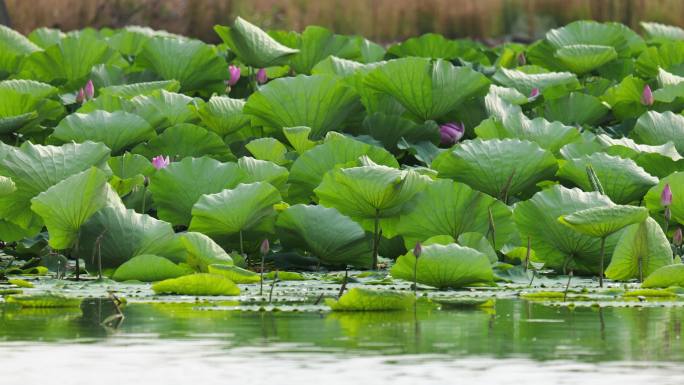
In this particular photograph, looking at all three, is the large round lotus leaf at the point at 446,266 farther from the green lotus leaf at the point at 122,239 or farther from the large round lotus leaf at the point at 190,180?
the large round lotus leaf at the point at 190,180

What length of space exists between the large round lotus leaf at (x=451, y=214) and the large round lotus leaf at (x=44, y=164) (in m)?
0.78

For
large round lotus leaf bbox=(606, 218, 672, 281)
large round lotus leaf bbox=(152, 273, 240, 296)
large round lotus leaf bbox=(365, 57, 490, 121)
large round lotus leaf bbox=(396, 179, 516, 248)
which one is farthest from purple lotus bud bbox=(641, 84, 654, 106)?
large round lotus leaf bbox=(152, 273, 240, 296)

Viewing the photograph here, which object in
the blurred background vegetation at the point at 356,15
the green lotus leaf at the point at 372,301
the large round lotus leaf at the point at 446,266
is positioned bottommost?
the green lotus leaf at the point at 372,301

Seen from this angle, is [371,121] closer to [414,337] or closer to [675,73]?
[675,73]

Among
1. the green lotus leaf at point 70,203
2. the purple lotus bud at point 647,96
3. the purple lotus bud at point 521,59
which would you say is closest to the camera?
the green lotus leaf at point 70,203

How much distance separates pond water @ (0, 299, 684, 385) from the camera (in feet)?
6.99

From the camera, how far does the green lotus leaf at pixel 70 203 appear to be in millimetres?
3520

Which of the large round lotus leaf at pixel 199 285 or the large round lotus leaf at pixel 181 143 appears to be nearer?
the large round lotus leaf at pixel 199 285

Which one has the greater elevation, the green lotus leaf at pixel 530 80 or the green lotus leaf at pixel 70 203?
the green lotus leaf at pixel 530 80

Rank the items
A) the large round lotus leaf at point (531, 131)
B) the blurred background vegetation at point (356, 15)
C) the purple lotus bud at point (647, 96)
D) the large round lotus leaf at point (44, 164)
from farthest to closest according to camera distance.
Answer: the blurred background vegetation at point (356, 15), the purple lotus bud at point (647, 96), the large round lotus leaf at point (531, 131), the large round lotus leaf at point (44, 164)

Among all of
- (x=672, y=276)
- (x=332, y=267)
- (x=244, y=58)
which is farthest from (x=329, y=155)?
A: (x=244, y=58)

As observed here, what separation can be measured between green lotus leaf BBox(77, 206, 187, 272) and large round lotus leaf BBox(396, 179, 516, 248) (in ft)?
1.82

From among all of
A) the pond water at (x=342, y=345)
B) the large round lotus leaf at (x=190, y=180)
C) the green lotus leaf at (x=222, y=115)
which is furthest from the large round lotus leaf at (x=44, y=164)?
the pond water at (x=342, y=345)

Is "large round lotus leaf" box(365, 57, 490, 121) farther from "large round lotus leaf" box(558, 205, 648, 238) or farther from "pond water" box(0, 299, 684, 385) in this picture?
"pond water" box(0, 299, 684, 385)
